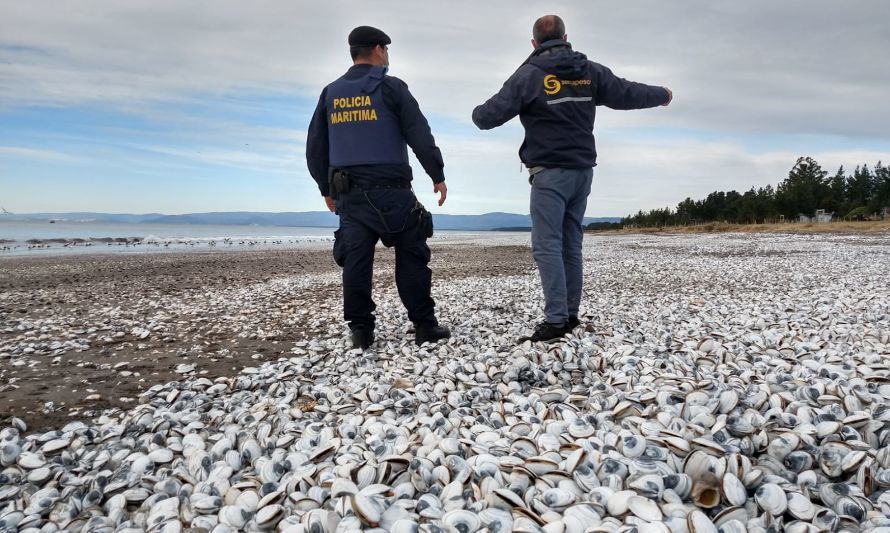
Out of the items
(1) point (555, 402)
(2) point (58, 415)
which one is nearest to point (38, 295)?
(2) point (58, 415)

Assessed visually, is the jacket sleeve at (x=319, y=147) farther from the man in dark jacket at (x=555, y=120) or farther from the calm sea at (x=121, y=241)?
the calm sea at (x=121, y=241)

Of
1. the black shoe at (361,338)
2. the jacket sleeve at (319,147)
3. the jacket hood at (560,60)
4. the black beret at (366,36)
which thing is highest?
the black beret at (366,36)

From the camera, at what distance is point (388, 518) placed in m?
1.98

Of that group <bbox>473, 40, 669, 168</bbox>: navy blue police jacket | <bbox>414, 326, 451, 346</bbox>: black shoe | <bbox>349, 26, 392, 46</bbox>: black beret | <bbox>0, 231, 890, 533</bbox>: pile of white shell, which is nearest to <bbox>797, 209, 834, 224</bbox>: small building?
<bbox>0, 231, 890, 533</bbox>: pile of white shell

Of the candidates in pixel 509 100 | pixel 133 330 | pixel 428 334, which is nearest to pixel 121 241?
pixel 133 330

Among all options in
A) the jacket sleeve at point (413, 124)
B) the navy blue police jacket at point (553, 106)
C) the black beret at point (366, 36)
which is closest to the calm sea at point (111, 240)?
the black beret at point (366, 36)

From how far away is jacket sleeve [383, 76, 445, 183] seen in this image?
474 cm

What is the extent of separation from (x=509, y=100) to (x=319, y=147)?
1.96 m

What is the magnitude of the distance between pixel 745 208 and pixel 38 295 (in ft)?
260

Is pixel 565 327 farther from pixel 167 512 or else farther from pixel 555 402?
pixel 167 512

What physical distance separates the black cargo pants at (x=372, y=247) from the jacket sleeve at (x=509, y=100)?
1.08m

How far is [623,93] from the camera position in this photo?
4.76m

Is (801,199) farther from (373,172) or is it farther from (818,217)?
(373,172)

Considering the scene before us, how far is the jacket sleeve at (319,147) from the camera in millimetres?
4992
